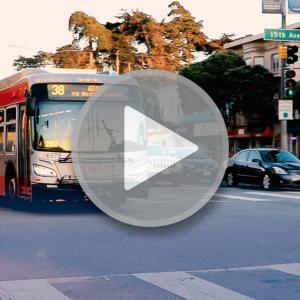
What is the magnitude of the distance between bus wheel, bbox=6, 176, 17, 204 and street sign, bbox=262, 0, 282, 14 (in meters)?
14.5

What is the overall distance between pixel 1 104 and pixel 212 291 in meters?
11.0

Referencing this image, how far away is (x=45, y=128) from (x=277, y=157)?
12.0 m

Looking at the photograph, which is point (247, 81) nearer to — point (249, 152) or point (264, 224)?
point (249, 152)

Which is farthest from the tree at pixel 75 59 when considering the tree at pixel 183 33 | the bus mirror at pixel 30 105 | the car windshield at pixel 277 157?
the bus mirror at pixel 30 105

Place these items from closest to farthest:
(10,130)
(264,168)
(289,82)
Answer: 1. (10,130)
2. (264,168)
3. (289,82)

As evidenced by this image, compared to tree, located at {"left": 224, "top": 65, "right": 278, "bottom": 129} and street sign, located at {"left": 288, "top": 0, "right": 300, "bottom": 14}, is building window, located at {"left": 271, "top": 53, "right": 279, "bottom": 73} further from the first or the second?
street sign, located at {"left": 288, "top": 0, "right": 300, "bottom": 14}

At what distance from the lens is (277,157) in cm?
2398

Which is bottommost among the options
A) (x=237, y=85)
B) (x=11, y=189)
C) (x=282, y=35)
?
(x=11, y=189)

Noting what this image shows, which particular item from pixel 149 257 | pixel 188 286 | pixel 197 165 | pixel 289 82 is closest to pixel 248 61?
pixel 197 165

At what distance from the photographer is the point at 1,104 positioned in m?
16.6

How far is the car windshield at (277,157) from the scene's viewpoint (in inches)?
936

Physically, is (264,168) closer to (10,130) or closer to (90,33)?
(10,130)

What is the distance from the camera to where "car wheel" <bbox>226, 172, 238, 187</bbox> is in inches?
989
